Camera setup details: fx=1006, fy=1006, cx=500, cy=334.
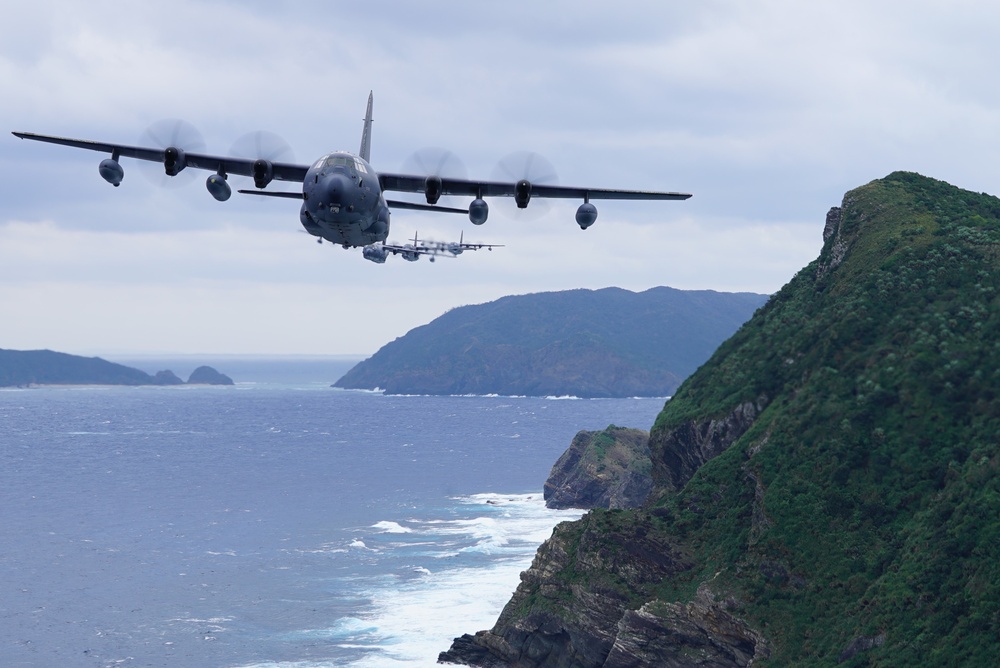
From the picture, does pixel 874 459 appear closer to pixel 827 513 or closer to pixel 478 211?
pixel 827 513

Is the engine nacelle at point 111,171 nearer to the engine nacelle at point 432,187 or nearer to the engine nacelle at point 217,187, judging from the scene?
the engine nacelle at point 217,187

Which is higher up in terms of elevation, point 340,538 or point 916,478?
→ point 916,478

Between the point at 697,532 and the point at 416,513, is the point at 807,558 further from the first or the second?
the point at 416,513

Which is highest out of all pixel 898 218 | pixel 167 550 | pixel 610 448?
pixel 898 218

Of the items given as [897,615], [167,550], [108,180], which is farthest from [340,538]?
[108,180]

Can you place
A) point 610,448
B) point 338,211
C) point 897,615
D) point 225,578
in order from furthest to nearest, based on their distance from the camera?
point 610,448 < point 225,578 < point 897,615 < point 338,211

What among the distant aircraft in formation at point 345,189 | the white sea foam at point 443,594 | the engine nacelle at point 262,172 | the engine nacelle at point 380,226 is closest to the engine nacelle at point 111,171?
the distant aircraft in formation at point 345,189

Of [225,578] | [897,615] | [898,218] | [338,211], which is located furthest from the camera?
[225,578]

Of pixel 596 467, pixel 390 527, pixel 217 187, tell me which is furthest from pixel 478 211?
pixel 596 467
